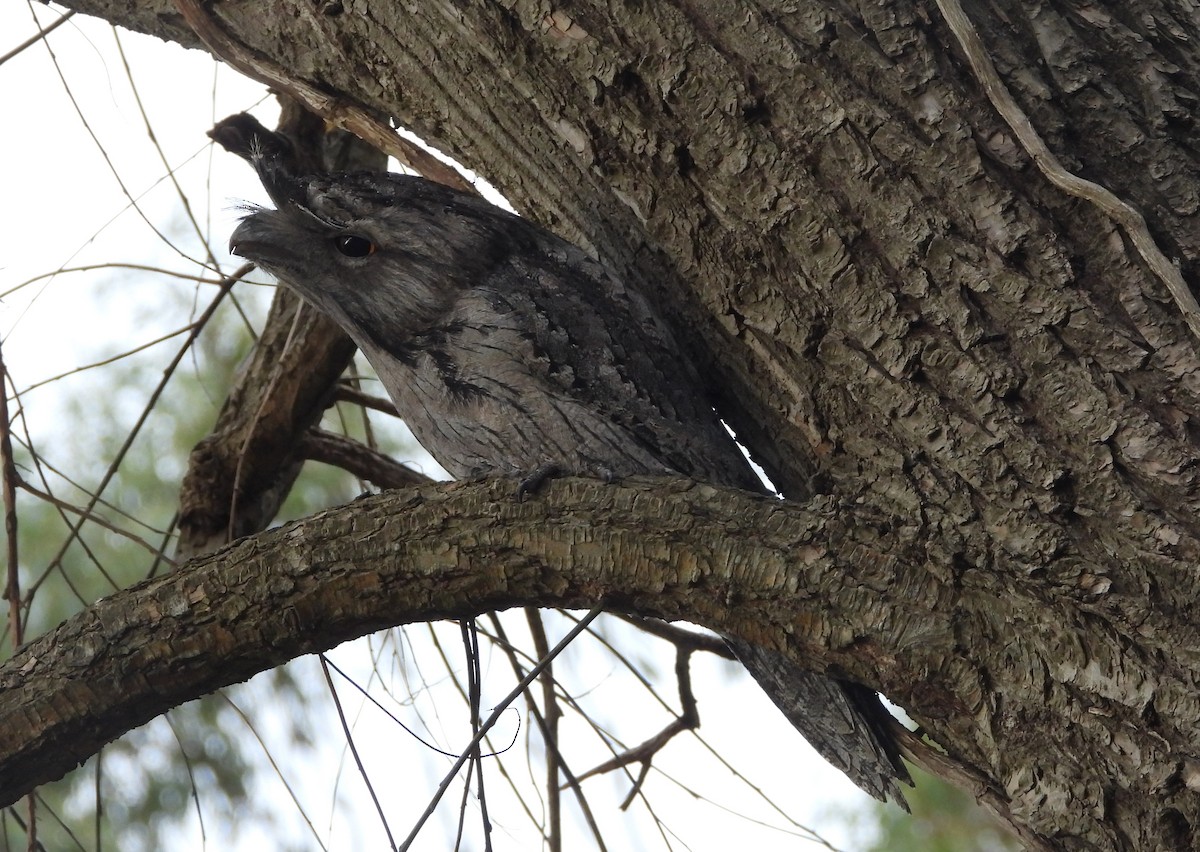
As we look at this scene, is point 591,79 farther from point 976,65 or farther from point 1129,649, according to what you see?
point 1129,649

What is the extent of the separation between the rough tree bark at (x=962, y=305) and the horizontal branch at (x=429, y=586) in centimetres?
5

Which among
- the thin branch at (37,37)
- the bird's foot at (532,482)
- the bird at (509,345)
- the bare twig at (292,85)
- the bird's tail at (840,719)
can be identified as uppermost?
the thin branch at (37,37)

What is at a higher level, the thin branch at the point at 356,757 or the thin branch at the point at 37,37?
the thin branch at the point at 37,37

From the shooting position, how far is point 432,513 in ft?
5.93

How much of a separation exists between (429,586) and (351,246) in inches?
35.9

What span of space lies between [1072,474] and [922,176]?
546 millimetres

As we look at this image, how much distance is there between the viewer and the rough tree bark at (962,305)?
163cm

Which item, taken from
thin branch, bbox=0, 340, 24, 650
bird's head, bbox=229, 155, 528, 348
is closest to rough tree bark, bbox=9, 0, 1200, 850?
bird's head, bbox=229, 155, 528, 348

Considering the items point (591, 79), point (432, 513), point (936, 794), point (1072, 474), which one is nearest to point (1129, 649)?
point (1072, 474)

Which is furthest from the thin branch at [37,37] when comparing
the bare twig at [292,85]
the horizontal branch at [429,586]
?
the horizontal branch at [429,586]

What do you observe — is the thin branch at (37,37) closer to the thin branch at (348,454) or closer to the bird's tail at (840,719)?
the thin branch at (348,454)

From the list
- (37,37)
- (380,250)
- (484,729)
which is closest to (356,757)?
(484,729)

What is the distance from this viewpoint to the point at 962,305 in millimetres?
1822

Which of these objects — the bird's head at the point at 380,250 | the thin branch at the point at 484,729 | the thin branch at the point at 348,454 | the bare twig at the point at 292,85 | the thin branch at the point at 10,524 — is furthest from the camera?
the thin branch at the point at 348,454
